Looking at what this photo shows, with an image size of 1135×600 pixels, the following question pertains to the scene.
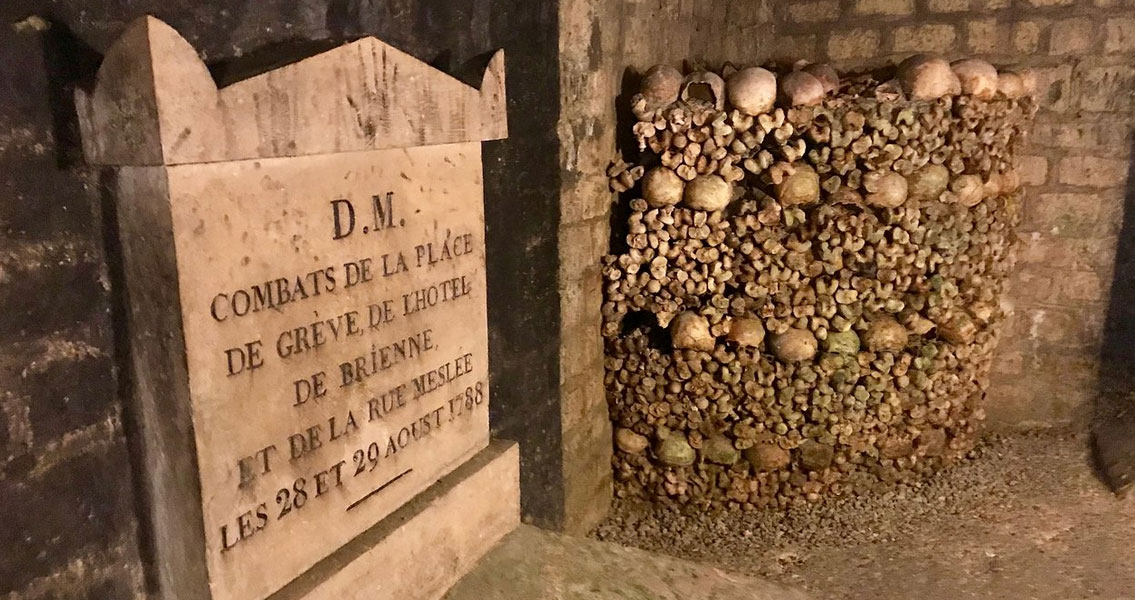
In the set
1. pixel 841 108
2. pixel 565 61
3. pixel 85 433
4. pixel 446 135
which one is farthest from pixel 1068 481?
pixel 85 433

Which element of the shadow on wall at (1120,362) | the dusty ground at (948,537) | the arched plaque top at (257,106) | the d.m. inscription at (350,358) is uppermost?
the arched plaque top at (257,106)

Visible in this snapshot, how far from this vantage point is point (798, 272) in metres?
3.47

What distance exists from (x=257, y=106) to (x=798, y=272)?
2480 mm

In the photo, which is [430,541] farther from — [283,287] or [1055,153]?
[1055,153]

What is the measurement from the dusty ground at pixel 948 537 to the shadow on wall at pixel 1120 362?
0.18 m

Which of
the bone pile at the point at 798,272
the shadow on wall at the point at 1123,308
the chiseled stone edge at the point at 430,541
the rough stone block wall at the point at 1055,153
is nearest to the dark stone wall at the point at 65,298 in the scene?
the chiseled stone edge at the point at 430,541

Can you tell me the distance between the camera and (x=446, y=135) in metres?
1.95

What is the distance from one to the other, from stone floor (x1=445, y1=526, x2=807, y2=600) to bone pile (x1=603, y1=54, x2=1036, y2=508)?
4.56 ft

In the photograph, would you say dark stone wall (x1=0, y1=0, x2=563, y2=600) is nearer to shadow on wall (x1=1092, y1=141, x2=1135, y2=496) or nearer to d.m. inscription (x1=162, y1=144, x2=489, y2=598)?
d.m. inscription (x1=162, y1=144, x2=489, y2=598)

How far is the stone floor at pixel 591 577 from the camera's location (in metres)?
2.02

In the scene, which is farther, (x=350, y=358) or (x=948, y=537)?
(x=948, y=537)

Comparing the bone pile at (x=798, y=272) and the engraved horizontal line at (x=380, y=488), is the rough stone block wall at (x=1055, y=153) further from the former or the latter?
the engraved horizontal line at (x=380, y=488)

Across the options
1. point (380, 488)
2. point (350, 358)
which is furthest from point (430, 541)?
point (350, 358)

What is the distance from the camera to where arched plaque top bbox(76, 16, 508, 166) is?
4.28ft
